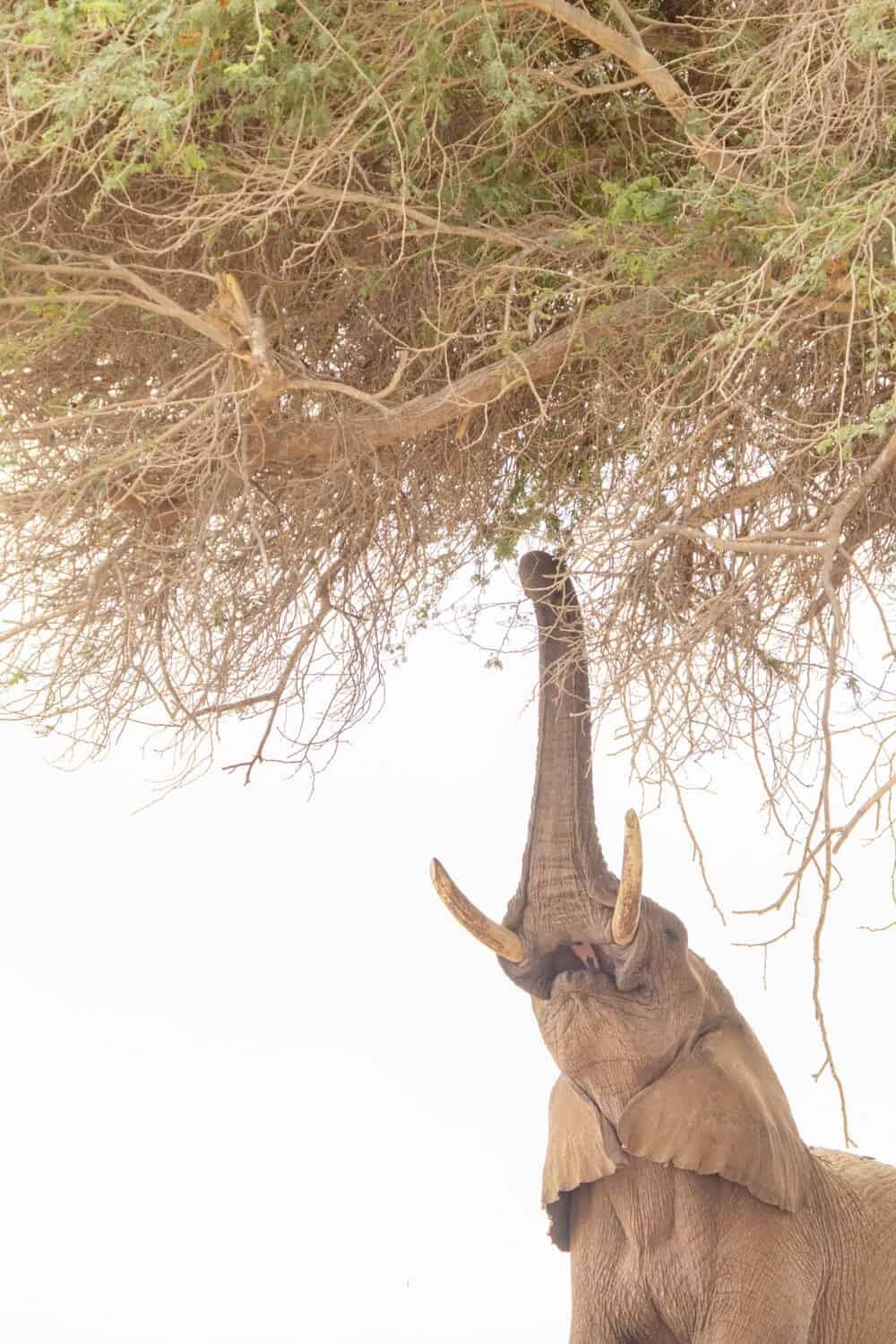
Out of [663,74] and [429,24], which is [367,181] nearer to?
[429,24]

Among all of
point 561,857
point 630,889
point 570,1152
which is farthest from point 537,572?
point 570,1152

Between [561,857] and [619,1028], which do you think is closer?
[619,1028]

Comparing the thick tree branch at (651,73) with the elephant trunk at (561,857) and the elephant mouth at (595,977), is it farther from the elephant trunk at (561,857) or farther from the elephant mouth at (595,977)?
the elephant mouth at (595,977)

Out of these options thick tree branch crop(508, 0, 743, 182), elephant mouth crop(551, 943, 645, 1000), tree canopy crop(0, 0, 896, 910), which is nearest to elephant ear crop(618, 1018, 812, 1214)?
elephant mouth crop(551, 943, 645, 1000)

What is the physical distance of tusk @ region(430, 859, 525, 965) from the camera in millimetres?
3162

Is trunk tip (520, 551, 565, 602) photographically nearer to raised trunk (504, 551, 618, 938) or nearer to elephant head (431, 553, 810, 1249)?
raised trunk (504, 551, 618, 938)

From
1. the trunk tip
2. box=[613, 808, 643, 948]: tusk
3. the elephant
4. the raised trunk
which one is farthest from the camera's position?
the trunk tip

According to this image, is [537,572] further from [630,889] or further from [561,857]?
[630,889]

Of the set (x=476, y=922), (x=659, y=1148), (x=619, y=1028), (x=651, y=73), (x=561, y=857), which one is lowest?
(x=659, y=1148)

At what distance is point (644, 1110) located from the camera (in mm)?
3246

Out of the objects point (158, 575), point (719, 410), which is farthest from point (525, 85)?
point (158, 575)

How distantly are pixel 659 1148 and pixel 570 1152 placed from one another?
0.19 meters

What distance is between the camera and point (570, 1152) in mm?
3336

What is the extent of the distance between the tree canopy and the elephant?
0.35 metres
